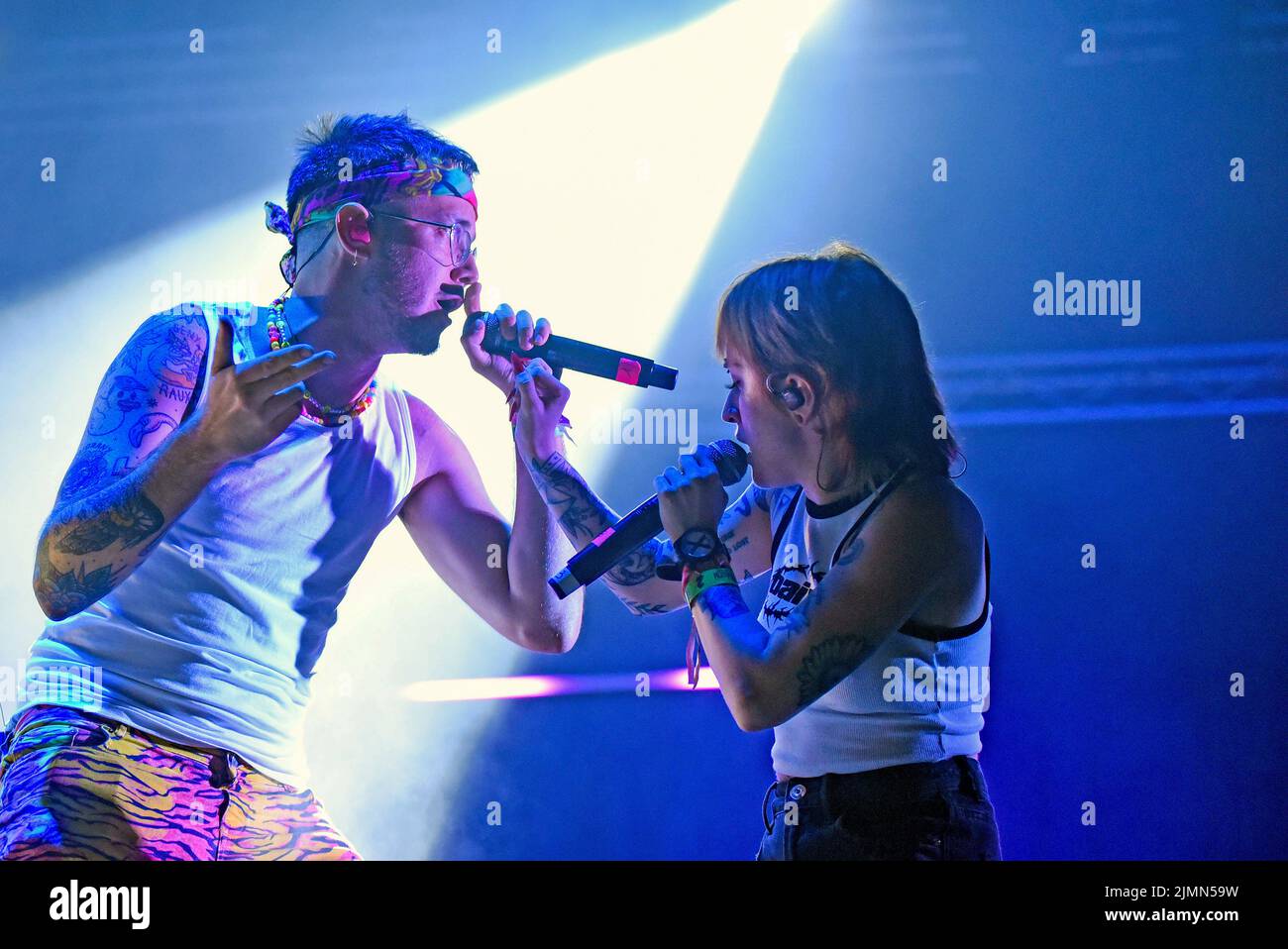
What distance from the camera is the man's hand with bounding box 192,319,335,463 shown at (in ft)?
5.79

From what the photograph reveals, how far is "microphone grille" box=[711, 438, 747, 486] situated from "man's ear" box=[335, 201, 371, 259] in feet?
2.55

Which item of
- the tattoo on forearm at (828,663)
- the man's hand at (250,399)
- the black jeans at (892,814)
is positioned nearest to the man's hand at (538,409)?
the man's hand at (250,399)

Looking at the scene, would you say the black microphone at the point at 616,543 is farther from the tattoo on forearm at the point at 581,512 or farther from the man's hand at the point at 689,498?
the tattoo on forearm at the point at 581,512

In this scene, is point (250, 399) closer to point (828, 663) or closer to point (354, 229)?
point (354, 229)

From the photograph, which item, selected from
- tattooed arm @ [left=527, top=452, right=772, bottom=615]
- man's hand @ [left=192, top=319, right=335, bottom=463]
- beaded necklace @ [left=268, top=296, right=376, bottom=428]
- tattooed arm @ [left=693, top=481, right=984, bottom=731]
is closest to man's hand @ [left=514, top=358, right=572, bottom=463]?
tattooed arm @ [left=527, top=452, right=772, bottom=615]

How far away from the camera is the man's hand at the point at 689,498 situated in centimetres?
179

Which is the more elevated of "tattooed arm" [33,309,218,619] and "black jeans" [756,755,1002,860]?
"tattooed arm" [33,309,218,619]

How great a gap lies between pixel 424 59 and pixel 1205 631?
1.96 metres

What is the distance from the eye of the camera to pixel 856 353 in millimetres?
1929

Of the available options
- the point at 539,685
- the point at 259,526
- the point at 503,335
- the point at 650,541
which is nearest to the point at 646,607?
the point at 650,541

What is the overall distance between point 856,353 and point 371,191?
3.18 feet

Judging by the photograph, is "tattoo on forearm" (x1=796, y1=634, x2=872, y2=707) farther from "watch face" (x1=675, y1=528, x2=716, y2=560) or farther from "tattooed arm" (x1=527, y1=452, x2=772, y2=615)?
"tattooed arm" (x1=527, y1=452, x2=772, y2=615)

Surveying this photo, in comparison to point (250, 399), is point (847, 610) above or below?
below
